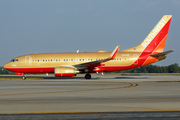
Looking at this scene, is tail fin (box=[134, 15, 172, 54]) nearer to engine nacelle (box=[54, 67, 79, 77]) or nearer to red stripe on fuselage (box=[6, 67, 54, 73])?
engine nacelle (box=[54, 67, 79, 77])

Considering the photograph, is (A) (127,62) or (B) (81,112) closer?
(B) (81,112)

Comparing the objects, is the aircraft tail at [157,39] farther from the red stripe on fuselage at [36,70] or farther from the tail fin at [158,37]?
the red stripe on fuselage at [36,70]

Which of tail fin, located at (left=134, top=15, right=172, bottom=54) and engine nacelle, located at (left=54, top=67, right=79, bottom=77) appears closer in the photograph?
engine nacelle, located at (left=54, top=67, right=79, bottom=77)

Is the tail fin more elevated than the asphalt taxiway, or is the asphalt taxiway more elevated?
the tail fin

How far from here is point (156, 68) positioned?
274ft

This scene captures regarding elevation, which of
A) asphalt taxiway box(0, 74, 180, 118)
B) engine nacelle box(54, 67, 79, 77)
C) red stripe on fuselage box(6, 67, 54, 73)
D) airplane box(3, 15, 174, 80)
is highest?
airplane box(3, 15, 174, 80)

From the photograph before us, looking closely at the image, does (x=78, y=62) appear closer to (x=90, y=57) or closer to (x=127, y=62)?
(x=90, y=57)

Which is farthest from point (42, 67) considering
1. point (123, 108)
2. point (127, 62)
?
A: point (123, 108)

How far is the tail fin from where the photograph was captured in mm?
39188

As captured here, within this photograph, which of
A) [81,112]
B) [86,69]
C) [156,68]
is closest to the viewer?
[81,112]

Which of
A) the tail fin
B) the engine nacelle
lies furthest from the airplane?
the engine nacelle

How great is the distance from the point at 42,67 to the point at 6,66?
6.18 meters

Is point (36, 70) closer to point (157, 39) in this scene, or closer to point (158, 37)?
point (157, 39)

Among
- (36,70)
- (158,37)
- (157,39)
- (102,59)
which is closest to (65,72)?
(36,70)
